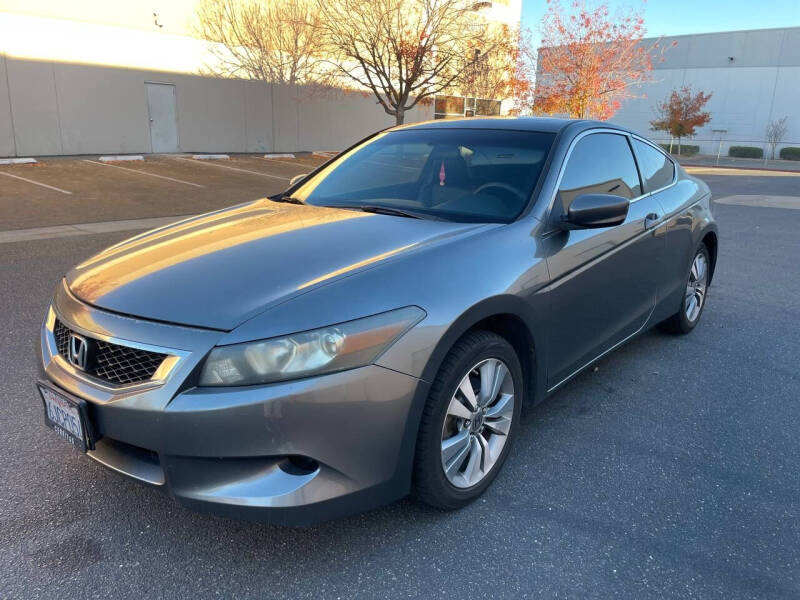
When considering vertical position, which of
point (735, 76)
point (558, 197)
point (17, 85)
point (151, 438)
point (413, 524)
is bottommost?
point (413, 524)

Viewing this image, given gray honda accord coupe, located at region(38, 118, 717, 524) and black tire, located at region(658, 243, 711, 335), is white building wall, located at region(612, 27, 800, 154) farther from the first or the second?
gray honda accord coupe, located at region(38, 118, 717, 524)

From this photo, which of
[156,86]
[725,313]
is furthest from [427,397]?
[156,86]

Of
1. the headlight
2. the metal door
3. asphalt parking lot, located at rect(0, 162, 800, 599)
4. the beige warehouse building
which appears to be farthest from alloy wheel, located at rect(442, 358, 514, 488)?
the metal door

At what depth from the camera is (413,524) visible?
251 centimetres

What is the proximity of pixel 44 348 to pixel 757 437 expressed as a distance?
347 centimetres

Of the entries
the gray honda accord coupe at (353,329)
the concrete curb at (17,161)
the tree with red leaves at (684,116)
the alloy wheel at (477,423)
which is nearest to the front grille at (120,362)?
the gray honda accord coupe at (353,329)

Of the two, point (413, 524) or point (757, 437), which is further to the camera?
point (757, 437)

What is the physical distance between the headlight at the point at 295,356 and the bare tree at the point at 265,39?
70.7 ft

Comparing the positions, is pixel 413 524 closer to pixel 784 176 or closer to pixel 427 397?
pixel 427 397

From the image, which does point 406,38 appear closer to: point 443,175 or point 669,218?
point 669,218

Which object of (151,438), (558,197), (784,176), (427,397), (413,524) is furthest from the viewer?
(784,176)

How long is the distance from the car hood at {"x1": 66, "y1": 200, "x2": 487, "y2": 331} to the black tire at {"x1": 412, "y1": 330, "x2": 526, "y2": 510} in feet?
1.50

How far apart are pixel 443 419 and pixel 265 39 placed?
75.0 feet

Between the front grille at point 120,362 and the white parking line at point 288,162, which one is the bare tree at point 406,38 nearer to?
the white parking line at point 288,162
